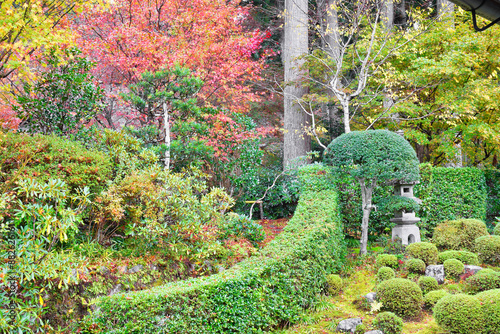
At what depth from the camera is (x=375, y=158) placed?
7.71 meters

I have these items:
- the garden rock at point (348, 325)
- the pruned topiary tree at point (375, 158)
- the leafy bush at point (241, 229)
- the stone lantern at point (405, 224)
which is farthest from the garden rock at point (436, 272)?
the leafy bush at point (241, 229)

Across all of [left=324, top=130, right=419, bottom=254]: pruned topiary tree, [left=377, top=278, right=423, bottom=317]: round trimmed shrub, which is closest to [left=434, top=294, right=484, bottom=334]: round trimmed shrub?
[left=377, top=278, right=423, bottom=317]: round trimmed shrub

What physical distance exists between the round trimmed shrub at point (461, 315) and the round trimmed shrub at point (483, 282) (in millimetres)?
1198

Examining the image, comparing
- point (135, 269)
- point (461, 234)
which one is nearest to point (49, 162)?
point (135, 269)

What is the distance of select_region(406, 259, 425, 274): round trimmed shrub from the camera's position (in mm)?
6957

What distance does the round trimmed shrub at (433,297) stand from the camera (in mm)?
5953

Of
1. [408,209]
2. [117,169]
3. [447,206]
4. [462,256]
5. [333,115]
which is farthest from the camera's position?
[333,115]

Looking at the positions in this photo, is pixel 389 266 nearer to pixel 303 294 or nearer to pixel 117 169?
pixel 303 294

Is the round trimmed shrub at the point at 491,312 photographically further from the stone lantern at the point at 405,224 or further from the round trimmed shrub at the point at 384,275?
the stone lantern at the point at 405,224

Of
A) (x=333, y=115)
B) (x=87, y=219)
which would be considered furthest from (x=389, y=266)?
(x=333, y=115)

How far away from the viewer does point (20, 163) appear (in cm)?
489

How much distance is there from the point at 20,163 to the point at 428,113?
32.9 ft

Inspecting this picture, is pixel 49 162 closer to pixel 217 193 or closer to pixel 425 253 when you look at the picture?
pixel 217 193

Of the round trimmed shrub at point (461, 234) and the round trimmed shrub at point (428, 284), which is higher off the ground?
the round trimmed shrub at point (461, 234)
